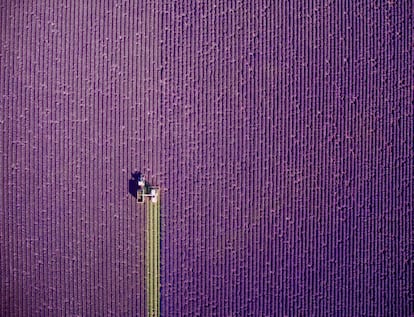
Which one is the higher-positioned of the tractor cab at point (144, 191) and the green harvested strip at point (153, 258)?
the tractor cab at point (144, 191)

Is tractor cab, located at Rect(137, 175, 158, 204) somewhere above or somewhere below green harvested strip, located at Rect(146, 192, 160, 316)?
above

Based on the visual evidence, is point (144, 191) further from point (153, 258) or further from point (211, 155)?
point (211, 155)

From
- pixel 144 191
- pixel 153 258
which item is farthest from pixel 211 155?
pixel 153 258

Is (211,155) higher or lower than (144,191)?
higher

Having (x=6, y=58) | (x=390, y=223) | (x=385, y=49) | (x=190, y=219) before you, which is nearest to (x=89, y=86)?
(x=6, y=58)

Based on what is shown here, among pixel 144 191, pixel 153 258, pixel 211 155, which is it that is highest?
pixel 211 155
